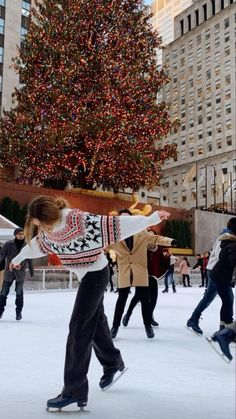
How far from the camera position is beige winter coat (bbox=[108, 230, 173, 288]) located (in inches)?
221

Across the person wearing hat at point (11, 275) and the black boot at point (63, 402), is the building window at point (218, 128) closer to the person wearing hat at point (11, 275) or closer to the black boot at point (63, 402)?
the person wearing hat at point (11, 275)

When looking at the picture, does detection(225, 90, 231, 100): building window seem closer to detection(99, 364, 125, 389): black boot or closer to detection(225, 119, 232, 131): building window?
detection(225, 119, 232, 131): building window

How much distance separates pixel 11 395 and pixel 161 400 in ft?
3.13

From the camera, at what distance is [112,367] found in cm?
317

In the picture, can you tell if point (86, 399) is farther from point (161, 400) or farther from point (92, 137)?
point (92, 137)

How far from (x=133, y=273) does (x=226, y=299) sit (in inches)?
44.7

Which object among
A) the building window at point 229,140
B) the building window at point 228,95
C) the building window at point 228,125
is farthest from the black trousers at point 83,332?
the building window at point 228,95

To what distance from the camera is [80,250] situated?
2762mm

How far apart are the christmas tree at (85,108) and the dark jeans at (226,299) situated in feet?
60.0

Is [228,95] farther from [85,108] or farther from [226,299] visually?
[226,299]

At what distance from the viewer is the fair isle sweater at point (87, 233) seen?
2.73 metres

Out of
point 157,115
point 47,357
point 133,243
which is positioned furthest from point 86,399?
point 157,115

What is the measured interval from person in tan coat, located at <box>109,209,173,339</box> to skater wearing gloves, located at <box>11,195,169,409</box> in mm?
2735

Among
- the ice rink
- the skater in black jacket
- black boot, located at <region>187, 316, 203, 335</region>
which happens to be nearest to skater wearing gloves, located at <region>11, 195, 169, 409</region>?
the ice rink
